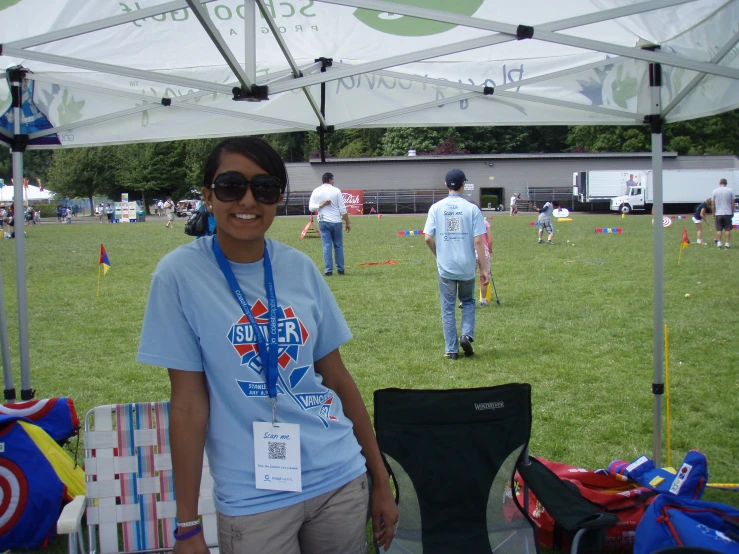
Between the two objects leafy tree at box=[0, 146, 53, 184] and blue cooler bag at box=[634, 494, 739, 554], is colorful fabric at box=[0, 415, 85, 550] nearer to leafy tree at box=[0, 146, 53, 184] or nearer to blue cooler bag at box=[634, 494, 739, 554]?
blue cooler bag at box=[634, 494, 739, 554]

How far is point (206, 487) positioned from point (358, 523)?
149 cm

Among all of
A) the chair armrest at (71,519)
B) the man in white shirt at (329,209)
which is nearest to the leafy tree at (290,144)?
the man in white shirt at (329,209)

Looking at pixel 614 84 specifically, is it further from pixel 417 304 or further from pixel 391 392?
pixel 417 304

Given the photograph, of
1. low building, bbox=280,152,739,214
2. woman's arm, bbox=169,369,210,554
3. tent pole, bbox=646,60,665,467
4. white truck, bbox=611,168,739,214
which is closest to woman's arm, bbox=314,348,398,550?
woman's arm, bbox=169,369,210,554

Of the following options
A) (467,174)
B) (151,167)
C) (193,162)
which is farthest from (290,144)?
(467,174)

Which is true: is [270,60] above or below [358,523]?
above

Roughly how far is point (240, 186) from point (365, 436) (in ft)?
2.70

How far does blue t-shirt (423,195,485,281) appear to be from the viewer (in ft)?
22.6

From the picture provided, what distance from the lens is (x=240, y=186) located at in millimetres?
1880

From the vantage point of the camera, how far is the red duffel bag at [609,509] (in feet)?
11.2

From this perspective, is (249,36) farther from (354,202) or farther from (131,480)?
(354,202)

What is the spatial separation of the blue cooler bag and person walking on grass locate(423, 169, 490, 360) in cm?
424

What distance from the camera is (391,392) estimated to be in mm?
3088

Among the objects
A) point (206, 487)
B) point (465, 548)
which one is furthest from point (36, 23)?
point (465, 548)
